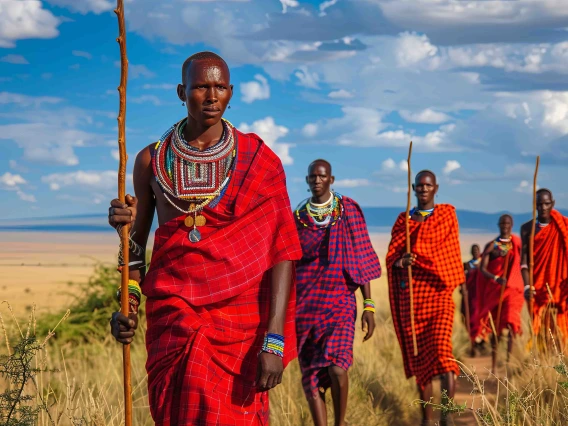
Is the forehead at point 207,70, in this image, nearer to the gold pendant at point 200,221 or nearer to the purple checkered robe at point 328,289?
the gold pendant at point 200,221

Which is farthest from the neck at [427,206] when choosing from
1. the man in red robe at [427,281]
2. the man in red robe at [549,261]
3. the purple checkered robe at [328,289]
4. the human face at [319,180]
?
the man in red robe at [549,261]

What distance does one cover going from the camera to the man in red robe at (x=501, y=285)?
1430 cm

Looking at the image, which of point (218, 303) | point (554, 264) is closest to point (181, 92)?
point (218, 303)

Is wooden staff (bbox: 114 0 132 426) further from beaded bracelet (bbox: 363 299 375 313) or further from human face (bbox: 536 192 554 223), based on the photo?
human face (bbox: 536 192 554 223)

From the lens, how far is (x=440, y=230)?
9945 mm

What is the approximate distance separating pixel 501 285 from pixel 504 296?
18cm

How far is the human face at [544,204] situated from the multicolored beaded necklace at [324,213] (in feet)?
14.0

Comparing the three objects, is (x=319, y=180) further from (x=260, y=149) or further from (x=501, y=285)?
(x=501, y=285)

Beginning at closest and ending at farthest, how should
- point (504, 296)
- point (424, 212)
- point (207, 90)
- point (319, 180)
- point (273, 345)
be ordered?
point (273, 345) < point (207, 90) < point (319, 180) < point (424, 212) < point (504, 296)

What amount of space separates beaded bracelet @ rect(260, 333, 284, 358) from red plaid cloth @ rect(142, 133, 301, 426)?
0.63 feet

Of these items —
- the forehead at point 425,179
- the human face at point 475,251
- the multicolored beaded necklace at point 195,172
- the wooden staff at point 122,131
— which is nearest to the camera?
the wooden staff at point 122,131

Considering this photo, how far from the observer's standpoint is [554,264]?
40.8ft

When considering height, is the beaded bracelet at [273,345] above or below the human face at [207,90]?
below

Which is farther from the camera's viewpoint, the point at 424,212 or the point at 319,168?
the point at 424,212
